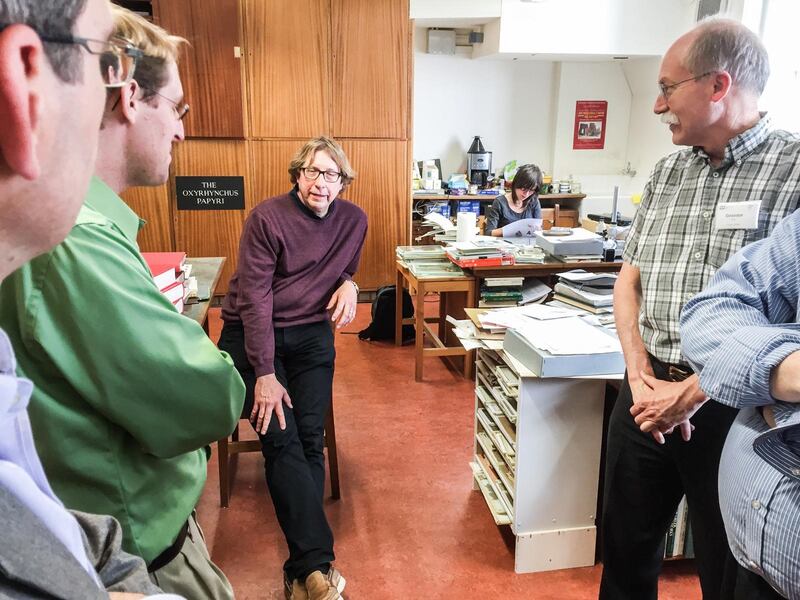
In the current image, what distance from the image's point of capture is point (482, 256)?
353 cm

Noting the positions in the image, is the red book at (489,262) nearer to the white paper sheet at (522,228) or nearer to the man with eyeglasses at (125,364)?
the white paper sheet at (522,228)

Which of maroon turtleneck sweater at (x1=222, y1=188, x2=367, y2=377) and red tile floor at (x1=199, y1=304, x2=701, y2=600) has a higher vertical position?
maroon turtleneck sweater at (x1=222, y1=188, x2=367, y2=377)

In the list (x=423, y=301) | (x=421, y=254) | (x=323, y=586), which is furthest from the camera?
(x=421, y=254)

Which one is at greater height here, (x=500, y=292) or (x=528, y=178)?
(x=528, y=178)

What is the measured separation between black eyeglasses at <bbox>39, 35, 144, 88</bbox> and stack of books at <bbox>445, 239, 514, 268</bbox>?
9.75 ft

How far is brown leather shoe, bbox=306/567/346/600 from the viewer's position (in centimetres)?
182

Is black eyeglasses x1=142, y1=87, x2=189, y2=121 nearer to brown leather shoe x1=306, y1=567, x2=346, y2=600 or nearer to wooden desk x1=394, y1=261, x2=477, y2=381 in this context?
brown leather shoe x1=306, y1=567, x2=346, y2=600

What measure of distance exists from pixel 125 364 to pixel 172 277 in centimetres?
110

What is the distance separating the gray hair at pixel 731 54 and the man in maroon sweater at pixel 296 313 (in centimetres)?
124

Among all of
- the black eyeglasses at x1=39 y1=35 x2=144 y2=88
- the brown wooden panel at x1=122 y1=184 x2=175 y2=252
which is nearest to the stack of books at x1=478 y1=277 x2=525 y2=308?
the brown wooden panel at x1=122 y1=184 x2=175 y2=252

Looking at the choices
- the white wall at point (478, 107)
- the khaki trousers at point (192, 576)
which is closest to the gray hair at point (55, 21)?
the khaki trousers at point (192, 576)

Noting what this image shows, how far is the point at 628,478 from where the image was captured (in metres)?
1.53

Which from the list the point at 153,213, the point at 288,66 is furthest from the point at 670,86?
the point at 153,213

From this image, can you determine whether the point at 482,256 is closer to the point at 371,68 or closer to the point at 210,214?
the point at 371,68
